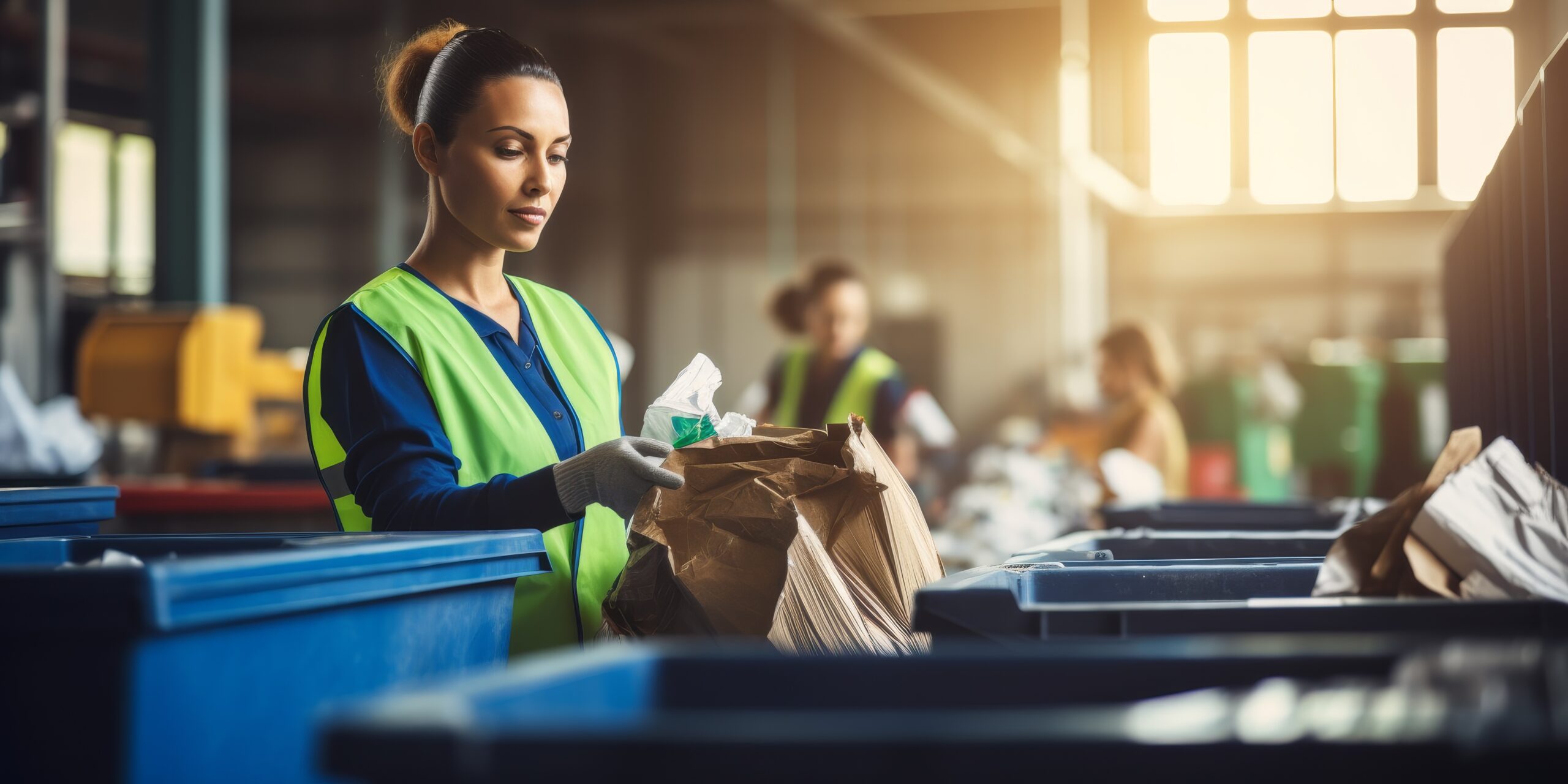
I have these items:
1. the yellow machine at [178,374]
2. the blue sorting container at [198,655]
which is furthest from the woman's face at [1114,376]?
the blue sorting container at [198,655]

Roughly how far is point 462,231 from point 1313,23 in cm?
791

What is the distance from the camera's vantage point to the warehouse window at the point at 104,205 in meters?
11.0

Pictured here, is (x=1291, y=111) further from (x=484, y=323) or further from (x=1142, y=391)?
(x=484, y=323)

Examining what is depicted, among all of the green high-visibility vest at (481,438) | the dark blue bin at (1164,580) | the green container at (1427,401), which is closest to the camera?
the dark blue bin at (1164,580)

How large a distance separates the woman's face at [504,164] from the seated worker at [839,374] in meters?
3.20

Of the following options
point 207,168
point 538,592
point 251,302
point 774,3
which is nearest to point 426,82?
point 538,592

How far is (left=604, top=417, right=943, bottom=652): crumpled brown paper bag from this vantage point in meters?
1.32

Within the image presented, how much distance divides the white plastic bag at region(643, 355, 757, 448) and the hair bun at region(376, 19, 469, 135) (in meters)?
0.53

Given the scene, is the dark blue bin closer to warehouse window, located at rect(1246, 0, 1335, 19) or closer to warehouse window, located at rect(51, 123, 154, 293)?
warehouse window, located at rect(1246, 0, 1335, 19)

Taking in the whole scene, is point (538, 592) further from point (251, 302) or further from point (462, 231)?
point (251, 302)

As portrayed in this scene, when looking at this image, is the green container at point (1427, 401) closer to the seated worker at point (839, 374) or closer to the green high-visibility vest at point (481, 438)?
Result: the seated worker at point (839, 374)

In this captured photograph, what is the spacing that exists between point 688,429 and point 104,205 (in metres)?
11.4

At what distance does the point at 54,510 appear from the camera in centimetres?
157

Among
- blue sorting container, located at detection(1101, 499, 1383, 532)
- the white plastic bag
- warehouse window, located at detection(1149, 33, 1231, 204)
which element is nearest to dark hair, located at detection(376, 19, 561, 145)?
the white plastic bag
